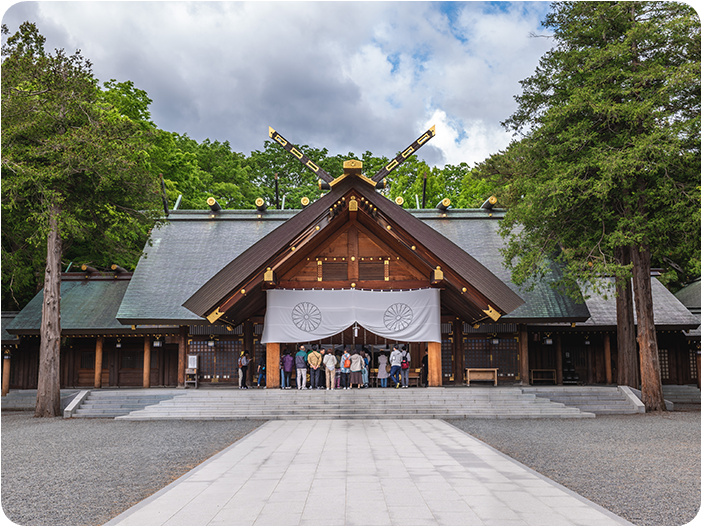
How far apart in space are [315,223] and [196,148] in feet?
69.8

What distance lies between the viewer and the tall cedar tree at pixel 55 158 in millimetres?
13570

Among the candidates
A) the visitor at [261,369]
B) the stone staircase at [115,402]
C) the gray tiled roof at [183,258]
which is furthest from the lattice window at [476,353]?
the stone staircase at [115,402]

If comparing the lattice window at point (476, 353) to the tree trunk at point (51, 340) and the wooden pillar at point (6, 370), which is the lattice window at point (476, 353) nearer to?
the tree trunk at point (51, 340)

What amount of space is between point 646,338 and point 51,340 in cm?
1742

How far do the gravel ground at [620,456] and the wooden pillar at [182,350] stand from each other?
10.4 m

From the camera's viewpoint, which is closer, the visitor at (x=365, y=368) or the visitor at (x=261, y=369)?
the visitor at (x=365, y=368)

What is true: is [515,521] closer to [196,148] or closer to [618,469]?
[618,469]

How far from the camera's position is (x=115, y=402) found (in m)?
15.1

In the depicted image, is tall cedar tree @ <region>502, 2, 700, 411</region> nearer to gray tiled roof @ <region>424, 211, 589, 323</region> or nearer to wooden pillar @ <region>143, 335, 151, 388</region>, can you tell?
gray tiled roof @ <region>424, 211, 589, 323</region>

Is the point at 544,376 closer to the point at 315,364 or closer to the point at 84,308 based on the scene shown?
the point at 315,364

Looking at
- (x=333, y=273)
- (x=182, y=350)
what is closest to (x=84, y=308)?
(x=182, y=350)

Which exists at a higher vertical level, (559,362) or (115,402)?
(559,362)

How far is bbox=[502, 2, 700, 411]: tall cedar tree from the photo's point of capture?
13180 millimetres

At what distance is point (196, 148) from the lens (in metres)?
33.5
